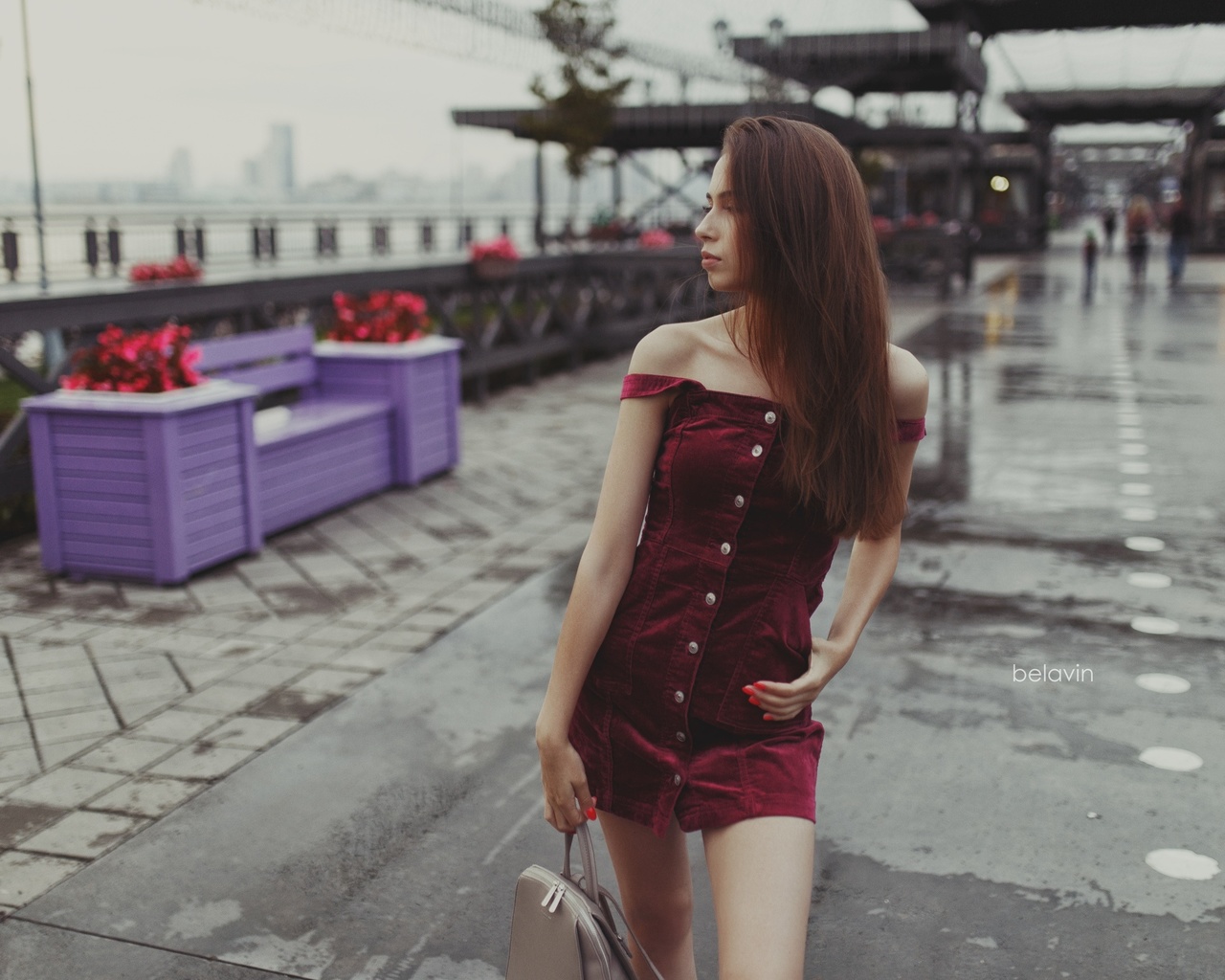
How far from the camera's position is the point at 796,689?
1.77 metres

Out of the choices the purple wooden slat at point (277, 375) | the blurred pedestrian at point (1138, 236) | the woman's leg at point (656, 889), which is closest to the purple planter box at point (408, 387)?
the purple wooden slat at point (277, 375)

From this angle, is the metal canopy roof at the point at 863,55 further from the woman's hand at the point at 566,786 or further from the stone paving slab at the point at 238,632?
the woman's hand at the point at 566,786

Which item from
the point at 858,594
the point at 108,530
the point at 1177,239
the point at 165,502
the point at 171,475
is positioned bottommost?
the point at 108,530

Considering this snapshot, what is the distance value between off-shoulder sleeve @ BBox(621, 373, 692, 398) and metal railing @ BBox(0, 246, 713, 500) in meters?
0.36

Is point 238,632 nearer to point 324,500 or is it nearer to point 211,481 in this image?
point 211,481

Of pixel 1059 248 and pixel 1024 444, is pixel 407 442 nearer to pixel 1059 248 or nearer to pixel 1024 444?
pixel 1024 444

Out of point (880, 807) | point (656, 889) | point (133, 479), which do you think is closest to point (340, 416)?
point (133, 479)

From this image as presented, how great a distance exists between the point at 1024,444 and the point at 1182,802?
5716 millimetres

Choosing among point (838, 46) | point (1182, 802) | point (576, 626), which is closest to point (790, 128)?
point (576, 626)

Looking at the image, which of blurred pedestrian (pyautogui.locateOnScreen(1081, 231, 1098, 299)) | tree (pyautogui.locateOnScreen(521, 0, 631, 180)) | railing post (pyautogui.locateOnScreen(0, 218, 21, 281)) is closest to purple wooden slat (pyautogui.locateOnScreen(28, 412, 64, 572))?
railing post (pyautogui.locateOnScreen(0, 218, 21, 281))

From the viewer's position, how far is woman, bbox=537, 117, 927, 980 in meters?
1.73

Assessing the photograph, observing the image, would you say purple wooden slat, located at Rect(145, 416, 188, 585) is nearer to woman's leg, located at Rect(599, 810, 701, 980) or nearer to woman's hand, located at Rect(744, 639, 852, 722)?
woman's leg, located at Rect(599, 810, 701, 980)

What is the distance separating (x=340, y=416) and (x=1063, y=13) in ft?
57.4

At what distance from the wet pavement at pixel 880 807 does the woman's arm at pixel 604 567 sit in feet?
3.71
